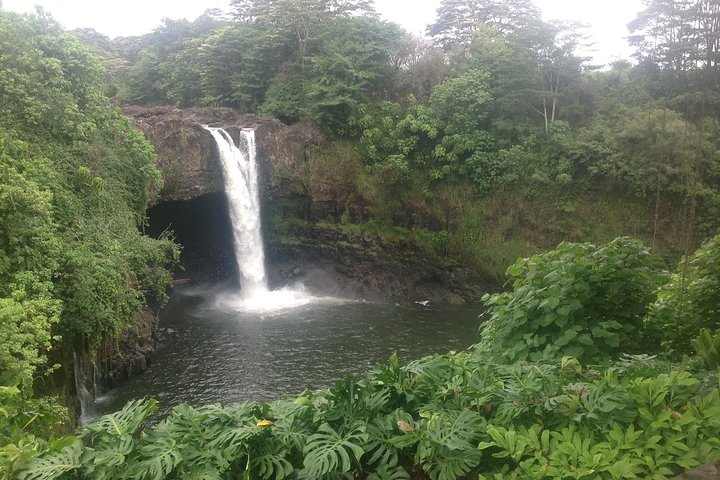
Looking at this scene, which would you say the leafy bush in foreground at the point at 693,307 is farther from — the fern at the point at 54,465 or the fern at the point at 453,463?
the fern at the point at 54,465

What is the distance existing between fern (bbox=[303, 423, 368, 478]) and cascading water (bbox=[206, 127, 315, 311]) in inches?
631

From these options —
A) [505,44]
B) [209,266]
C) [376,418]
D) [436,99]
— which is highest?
[505,44]

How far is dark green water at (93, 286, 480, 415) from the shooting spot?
445 inches

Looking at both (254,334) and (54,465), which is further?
(254,334)

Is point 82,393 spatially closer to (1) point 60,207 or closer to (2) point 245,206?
(1) point 60,207

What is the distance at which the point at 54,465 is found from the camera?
2520 millimetres

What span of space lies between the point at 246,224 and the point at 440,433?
18.6m

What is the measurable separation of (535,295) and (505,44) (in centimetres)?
1806

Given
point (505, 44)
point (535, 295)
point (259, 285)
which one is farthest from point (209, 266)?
point (535, 295)

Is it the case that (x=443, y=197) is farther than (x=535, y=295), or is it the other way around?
(x=443, y=197)

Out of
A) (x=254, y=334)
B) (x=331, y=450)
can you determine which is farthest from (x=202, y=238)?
(x=331, y=450)

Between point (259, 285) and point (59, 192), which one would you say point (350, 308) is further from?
point (59, 192)

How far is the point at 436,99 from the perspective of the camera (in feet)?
65.0

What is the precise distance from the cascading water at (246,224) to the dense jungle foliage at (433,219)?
265 cm
